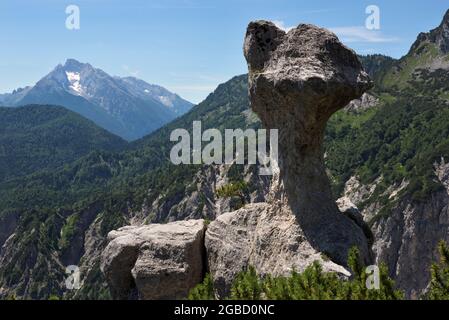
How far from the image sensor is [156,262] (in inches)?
1324

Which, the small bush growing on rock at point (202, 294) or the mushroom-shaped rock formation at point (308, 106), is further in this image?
Result: the mushroom-shaped rock formation at point (308, 106)

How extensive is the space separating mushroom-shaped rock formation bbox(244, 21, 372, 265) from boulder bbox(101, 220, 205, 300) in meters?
6.78

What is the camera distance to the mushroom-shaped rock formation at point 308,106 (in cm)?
2920

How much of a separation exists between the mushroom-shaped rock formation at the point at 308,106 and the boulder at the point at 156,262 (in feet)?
22.2

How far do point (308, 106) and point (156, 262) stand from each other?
544 inches

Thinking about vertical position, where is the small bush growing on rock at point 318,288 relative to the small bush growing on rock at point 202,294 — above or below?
above

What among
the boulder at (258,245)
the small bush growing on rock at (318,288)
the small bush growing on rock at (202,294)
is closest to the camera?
the small bush growing on rock at (318,288)

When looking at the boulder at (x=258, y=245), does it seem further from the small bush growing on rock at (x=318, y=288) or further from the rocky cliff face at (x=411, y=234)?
the rocky cliff face at (x=411, y=234)

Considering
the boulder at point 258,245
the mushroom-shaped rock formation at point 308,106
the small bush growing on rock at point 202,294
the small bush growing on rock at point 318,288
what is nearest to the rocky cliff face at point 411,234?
the boulder at point 258,245

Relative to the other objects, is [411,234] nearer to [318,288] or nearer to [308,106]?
[308,106]

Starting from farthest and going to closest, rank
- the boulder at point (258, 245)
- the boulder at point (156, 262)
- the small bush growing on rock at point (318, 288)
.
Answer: the boulder at point (156, 262), the boulder at point (258, 245), the small bush growing on rock at point (318, 288)

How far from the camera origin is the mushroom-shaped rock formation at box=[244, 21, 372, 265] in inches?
1150

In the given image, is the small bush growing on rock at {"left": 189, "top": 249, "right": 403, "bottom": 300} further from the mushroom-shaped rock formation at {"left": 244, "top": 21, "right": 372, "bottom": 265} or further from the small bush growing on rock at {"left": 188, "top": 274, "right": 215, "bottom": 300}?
the mushroom-shaped rock formation at {"left": 244, "top": 21, "right": 372, "bottom": 265}

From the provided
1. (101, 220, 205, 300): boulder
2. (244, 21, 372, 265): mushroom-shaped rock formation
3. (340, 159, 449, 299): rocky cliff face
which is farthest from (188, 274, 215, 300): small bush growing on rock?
(340, 159, 449, 299): rocky cliff face
